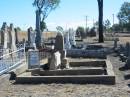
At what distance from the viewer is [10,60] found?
16.5 metres

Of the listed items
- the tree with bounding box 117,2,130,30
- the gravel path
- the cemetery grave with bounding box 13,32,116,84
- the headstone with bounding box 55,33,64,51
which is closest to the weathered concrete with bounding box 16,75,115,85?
the cemetery grave with bounding box 13,32,116,84

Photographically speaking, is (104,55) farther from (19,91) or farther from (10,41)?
(19,91)

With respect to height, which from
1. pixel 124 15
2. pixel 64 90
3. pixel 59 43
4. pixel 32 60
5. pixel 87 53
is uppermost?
pixel 124 15

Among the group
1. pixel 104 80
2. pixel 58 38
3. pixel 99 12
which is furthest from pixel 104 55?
pixel 99 12

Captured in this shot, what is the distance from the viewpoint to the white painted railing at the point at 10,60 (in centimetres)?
1496

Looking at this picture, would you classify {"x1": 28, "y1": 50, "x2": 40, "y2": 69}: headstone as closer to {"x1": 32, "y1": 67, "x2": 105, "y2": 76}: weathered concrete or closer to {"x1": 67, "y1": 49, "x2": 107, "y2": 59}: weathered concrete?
{"x1": 32, "y1": 67, "x2": 105, "y2": 76}: weathered concrete

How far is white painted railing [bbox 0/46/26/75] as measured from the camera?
589 inches

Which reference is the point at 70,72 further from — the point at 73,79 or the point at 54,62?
the point at 73,79

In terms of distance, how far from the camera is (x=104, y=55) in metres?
24.2

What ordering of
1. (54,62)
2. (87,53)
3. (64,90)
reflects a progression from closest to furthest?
(64,90), (54,62), (87,53)

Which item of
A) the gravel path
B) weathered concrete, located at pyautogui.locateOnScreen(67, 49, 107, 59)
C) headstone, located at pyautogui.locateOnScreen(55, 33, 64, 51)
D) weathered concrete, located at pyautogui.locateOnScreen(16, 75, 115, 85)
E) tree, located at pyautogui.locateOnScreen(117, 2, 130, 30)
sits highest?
tree, located at pyautogui.locateOnScreen(117, 2, 130, 30)

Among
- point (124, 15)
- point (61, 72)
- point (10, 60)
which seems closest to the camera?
point (61, 72)

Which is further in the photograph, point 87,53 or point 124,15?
point 124,15

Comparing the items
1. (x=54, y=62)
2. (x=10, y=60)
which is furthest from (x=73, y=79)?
(x=10, y=60)
